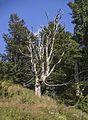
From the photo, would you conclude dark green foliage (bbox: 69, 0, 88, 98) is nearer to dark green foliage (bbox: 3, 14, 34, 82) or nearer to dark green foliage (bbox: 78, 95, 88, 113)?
dark green foliage (bbox: 3, 14, 34, 82)

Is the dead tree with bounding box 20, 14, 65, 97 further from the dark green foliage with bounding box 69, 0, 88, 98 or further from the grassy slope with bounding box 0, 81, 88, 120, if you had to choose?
the grassy slope with bounding box 0, 81, 88, 120

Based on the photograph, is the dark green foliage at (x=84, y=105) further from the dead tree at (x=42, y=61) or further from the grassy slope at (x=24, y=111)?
the grassy slope at (x=24, y=111)

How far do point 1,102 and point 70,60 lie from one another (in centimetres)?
2287

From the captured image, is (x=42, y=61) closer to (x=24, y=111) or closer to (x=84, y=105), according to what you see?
(x=84, y=105)

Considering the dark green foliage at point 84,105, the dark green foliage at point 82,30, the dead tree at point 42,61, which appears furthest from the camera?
the dark green foliage at point 82,30

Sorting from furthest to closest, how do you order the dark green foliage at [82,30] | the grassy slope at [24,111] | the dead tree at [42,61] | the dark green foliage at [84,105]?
the dark green foliage at [82,30] < the dead tree at [42,61] < the dark green foliage at [84,105] < the grassy slope at [24,111]

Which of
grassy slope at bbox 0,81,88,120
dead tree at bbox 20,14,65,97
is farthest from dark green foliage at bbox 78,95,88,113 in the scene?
grassy slope at bbox 0,81,88,120

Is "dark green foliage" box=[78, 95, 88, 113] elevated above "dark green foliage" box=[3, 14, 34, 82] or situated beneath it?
situated beneath

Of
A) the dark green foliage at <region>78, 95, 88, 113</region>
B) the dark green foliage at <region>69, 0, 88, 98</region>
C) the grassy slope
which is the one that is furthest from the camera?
the dark green foliage at <region>69, 0, 88, 98</region>

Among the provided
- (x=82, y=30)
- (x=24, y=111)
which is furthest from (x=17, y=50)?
(x=24, y=111)

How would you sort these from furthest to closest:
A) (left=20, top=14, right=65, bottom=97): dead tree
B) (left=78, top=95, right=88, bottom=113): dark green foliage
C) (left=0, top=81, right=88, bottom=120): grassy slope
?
(left=20, top=14, right=65, bottom=97): dead tree
(left=78, top=95, right=88, bottom=113): dark green foliage
(left=0, top=81, right=88, bottom=120): grassy slope

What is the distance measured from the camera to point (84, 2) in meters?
45.5

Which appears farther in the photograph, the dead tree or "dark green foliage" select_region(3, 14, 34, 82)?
"dark green foliage" select_region(3, 14, 34, 82)

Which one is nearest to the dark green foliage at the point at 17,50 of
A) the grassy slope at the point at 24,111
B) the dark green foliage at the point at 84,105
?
the dark green foliage at the point at 84,105
